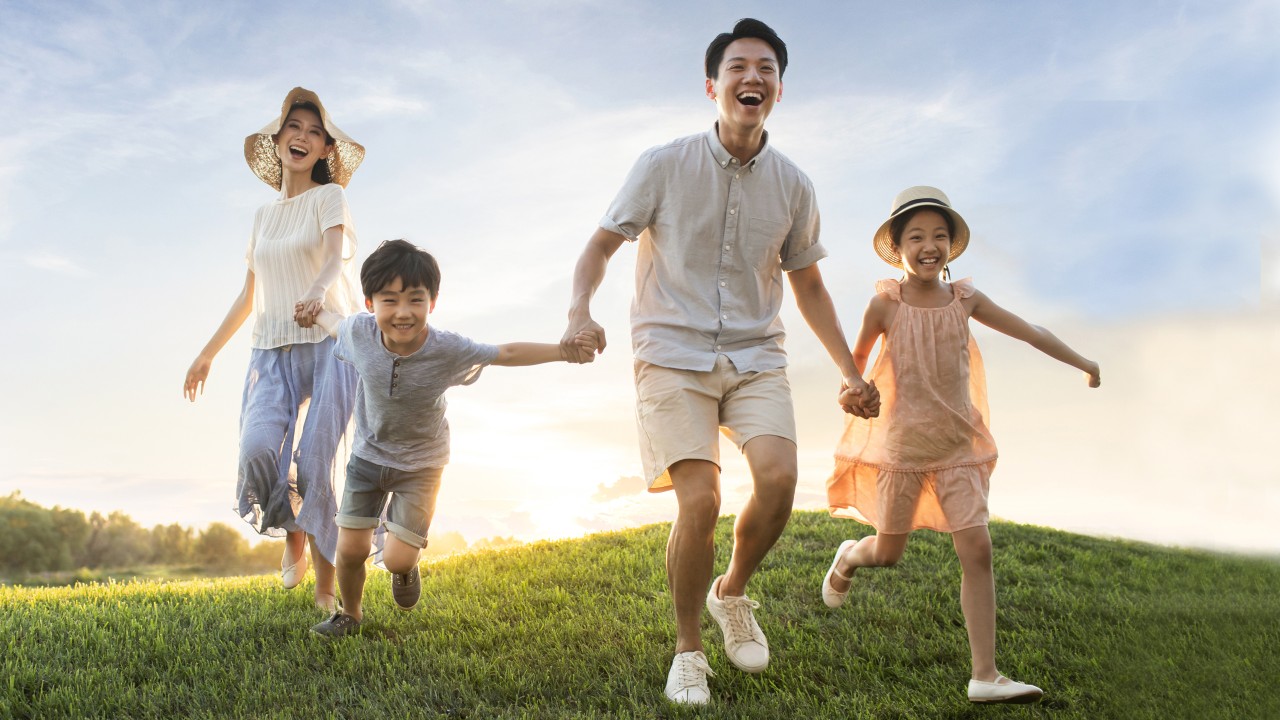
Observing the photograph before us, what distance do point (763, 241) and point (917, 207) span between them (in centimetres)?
95

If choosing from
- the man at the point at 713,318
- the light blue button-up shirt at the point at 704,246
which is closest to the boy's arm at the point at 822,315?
A: the man at the point at 713,318

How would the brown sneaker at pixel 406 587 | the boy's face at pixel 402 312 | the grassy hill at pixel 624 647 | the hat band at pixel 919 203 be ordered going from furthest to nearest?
the brown sneaker at pixel 406 587
the hat band at pixel 919 203
the boy's face at pixel 402 312
the grassy hill at pixel 624 647

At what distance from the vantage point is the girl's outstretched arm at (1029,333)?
5141mm

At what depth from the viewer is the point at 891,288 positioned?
508 cm

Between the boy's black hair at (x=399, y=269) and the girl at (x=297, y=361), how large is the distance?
0.66m

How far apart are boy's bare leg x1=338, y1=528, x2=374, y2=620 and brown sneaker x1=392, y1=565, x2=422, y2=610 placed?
205 millimetres

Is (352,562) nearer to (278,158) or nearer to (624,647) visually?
(624,647)

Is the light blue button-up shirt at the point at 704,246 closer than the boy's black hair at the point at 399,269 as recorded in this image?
Yes

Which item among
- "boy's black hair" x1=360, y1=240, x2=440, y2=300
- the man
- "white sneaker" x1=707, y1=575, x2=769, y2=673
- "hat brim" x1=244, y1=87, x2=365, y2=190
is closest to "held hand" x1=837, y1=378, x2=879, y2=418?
the man

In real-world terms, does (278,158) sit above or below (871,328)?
above

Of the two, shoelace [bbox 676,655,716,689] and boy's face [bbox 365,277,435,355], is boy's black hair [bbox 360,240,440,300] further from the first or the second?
shoelace [bbox 676,655,716,689]

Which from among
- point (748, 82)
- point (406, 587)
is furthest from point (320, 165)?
point (748, 82)

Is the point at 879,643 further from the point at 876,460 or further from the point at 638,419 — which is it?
the point at 638,419

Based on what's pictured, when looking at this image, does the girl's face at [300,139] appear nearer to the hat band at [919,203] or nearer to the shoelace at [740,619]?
the hat band at [919,203]
